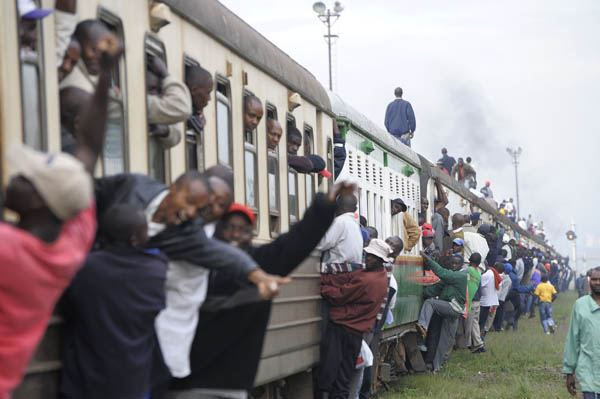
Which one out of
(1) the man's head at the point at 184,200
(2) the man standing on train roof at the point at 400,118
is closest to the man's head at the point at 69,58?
(1) the man's head at the point at 184,200

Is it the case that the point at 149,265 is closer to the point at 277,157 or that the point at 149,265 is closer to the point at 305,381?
the point at 277,157

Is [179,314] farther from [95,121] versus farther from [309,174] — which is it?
[309,174]

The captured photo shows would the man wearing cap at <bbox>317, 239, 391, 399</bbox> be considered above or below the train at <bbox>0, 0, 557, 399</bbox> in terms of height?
below

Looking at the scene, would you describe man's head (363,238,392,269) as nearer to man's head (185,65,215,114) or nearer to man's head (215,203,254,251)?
man's head (185,65,215,114)

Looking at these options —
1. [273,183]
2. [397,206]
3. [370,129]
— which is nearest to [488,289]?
[397,206]

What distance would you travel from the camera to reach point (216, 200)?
4703mm

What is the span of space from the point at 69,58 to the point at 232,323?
1.51 meters

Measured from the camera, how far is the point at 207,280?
16.5 ft

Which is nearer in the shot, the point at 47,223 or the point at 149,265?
the point at 47,223

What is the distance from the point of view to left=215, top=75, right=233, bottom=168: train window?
659 cm

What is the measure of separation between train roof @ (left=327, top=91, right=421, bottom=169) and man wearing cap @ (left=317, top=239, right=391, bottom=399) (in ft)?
6.92

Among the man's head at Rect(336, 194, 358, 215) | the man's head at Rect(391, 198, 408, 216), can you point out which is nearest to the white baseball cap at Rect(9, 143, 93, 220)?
the man's head at Rect(336, 194, 358, 215)

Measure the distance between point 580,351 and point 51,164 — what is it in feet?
17.8

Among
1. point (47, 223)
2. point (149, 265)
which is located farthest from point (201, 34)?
point (47, 223)
